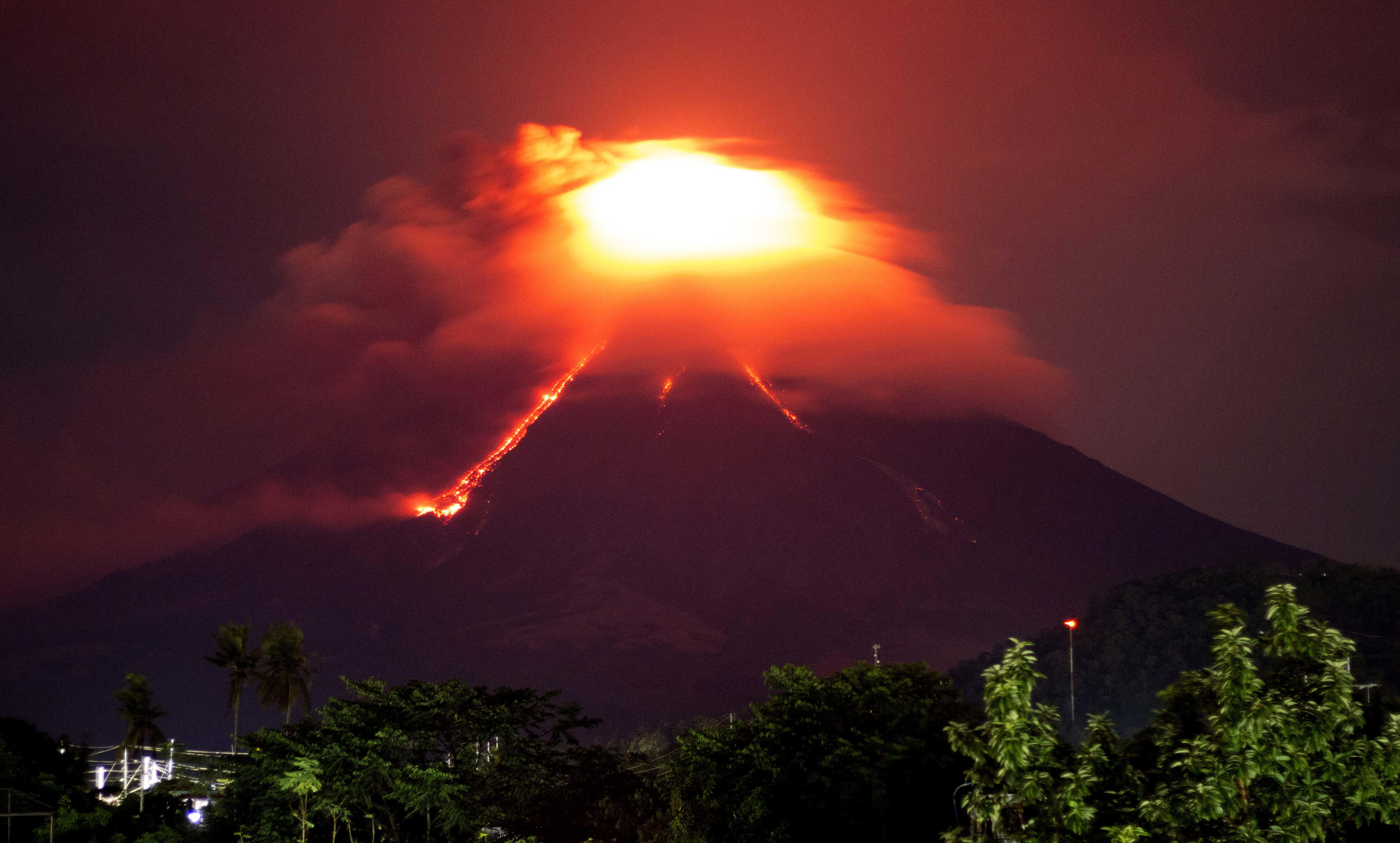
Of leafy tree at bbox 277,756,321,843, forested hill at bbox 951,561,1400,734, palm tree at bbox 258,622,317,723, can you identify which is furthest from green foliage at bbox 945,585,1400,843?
forested hill at bbox 951,561,1400,734

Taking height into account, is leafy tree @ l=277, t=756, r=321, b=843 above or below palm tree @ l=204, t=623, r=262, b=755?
below

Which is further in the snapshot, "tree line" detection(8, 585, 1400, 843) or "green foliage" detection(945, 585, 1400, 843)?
"tree line" detection(8, 585, 1400, 843)

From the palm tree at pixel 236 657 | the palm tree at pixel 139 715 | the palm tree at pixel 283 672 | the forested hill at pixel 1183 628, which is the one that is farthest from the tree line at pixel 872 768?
the forested hill at pixel 1183 628

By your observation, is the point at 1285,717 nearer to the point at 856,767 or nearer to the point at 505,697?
the point at 856,767

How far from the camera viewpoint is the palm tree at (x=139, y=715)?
90.1 m

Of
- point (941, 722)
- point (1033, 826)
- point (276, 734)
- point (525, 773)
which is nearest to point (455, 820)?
point (525, 773)

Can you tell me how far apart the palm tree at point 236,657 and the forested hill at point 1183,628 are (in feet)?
307

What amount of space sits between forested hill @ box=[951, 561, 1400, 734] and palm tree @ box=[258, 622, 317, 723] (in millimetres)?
91881

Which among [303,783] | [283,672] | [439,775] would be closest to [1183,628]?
[283,672]

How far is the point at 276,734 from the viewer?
4453 cm

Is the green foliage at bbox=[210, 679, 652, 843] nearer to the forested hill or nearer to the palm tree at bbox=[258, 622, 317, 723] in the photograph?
the palm tree at bbox=[258, 622, 317, 723]

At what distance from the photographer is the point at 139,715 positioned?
299 ft

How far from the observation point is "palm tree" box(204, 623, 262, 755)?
88.8 m

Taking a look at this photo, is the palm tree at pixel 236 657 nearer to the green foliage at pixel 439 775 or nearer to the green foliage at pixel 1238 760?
the green foliage at pixel 439 775
